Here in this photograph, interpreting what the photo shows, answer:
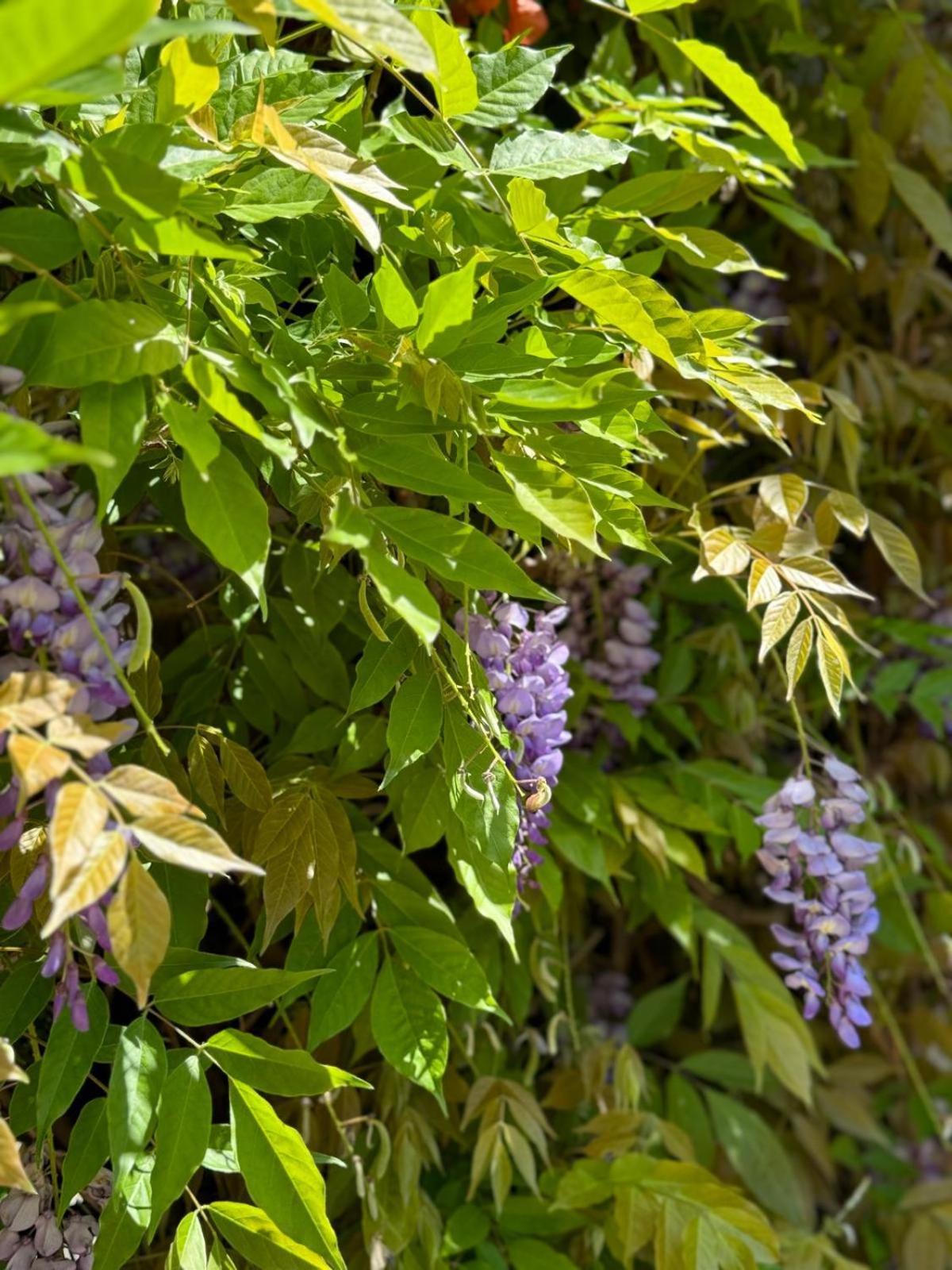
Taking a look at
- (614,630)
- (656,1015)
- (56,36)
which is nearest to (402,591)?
(56,36)

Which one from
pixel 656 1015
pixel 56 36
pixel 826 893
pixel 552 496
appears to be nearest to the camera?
pixel 56 36

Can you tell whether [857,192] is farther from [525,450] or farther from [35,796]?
[35,796]

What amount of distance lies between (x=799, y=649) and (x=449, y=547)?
26cm

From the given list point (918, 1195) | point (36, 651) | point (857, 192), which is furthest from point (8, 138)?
point (918, 1195)

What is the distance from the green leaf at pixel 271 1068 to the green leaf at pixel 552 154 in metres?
0.51

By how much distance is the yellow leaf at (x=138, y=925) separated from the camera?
0.47 meters

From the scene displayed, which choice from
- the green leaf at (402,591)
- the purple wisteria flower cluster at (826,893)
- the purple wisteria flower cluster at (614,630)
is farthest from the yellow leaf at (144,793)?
the purple wisteria flower cluster at (614,630)

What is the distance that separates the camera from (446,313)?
0.58 metres

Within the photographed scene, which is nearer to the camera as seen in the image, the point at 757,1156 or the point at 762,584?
the point at 762,584

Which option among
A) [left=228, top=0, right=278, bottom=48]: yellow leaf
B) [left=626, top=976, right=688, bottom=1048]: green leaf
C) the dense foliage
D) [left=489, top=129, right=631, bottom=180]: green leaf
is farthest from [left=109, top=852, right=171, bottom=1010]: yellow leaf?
[left=626, top=976, right=688, bottom=1048]: green leaf

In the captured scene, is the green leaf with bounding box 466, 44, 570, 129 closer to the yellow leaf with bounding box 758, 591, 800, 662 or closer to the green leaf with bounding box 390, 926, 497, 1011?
the yellow leaf with bounding box 758, 591, 800, 662

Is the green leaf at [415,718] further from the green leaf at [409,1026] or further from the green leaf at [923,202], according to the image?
the green leaf at [923,202]

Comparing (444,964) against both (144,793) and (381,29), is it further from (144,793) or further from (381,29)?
(381,29)

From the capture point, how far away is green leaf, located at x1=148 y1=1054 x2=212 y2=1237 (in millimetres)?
605
